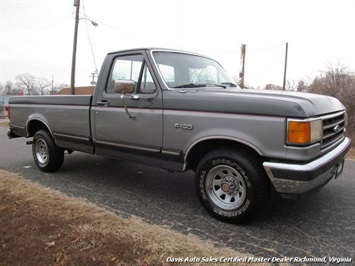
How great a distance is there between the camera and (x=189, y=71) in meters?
4.46

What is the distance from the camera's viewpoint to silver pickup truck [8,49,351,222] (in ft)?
10.1

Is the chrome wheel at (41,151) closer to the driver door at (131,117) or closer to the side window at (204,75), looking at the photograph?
the driver door at (131,117)

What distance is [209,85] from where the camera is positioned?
4.43 metres

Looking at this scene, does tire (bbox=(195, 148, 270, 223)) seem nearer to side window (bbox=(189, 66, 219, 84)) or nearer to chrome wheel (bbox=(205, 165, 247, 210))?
chrome wheel (bbox=(205, 165, 247, 210))

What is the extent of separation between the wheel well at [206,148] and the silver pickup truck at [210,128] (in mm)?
12

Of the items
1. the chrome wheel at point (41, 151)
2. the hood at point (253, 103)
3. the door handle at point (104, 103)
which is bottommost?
the chrome wheel at point (41, 151)

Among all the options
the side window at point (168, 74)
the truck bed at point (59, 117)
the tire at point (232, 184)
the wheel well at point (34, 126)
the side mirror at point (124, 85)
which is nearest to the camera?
the tire at point (232, 184)

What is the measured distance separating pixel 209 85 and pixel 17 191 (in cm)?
316

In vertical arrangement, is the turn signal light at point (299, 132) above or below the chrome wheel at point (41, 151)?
above

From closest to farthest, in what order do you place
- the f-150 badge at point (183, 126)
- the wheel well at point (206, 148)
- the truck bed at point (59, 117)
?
the wheel well at point (206, 148), the f-150 badge at point (183, 126), the truck bed at point (59, 117)

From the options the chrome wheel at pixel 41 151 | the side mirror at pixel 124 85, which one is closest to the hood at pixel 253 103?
the side mirror at pixel 124 85

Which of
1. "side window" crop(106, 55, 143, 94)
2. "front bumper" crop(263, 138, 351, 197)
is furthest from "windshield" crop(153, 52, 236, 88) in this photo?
"front bumper" crop(263, 138, 351, 197)

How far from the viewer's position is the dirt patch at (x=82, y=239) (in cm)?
281

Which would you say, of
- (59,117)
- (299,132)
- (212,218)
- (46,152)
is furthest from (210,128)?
(46,152)
